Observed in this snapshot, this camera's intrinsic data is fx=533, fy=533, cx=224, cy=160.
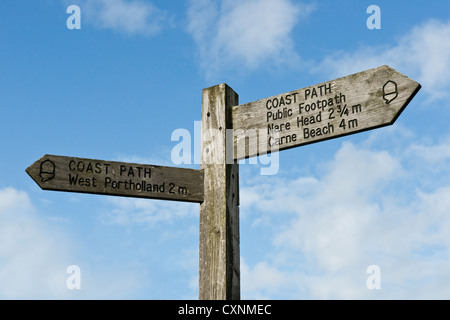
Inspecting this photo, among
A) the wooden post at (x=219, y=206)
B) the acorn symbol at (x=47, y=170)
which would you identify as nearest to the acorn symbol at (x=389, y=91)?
the wooden post at (x=219, y=206)

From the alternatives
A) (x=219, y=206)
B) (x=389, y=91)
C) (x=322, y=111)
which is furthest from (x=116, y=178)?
(x=389, y=91)

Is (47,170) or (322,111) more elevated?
(322,111)

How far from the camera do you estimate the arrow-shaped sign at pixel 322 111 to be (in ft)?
11.9

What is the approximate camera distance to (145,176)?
4.13 meters

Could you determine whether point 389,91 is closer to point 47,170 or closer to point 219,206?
point 219,206

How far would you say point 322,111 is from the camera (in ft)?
12.8

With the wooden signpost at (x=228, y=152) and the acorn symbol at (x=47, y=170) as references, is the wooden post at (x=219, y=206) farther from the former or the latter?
the acorn symbol at (x=47, y=170)

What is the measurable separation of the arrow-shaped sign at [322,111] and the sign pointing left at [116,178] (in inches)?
18.8

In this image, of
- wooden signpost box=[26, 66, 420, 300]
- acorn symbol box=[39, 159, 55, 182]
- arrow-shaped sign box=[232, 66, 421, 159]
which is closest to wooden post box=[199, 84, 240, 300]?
wooden signpost box=[26, 66, 420, 300]

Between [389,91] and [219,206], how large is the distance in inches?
59.6
